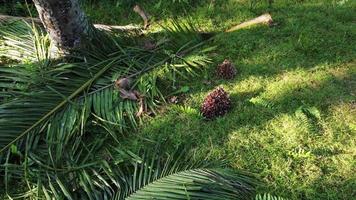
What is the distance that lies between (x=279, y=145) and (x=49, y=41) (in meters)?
2.55

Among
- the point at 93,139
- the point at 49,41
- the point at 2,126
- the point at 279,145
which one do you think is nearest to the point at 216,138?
the point at 279,145

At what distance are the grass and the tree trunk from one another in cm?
99

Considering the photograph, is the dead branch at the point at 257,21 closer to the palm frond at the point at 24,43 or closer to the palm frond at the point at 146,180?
the palm frond at the point at 146,180

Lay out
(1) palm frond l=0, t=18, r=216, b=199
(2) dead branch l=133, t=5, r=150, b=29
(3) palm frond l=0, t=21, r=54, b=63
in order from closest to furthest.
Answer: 1. (1) palm frond l=0, t=18, r=216, b=199
2. (3) palm frond l=0, t=21, r=54, b=63
3. (2) dead branch l=133, t=5, r=150, b=29

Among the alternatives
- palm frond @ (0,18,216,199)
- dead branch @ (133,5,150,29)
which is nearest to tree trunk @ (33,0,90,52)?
palm frond @ (0,18,216,199)

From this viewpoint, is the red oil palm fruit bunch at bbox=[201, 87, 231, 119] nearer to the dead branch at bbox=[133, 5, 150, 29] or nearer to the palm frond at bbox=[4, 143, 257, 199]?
the palm frond at bbox=[4, 143, 257, 199]

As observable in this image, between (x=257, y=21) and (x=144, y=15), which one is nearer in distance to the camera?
(x=257, y=21)

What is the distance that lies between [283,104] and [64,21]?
216 centimetres

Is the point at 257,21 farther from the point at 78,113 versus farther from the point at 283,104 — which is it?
the point at 78,113

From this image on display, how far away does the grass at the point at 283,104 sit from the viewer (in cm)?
345

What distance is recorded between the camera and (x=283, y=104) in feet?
13.0

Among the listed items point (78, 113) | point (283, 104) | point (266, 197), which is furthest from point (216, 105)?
point (78, 113)

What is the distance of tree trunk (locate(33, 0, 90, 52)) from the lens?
4.06 metres

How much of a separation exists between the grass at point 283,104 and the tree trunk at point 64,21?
0.99 meters
